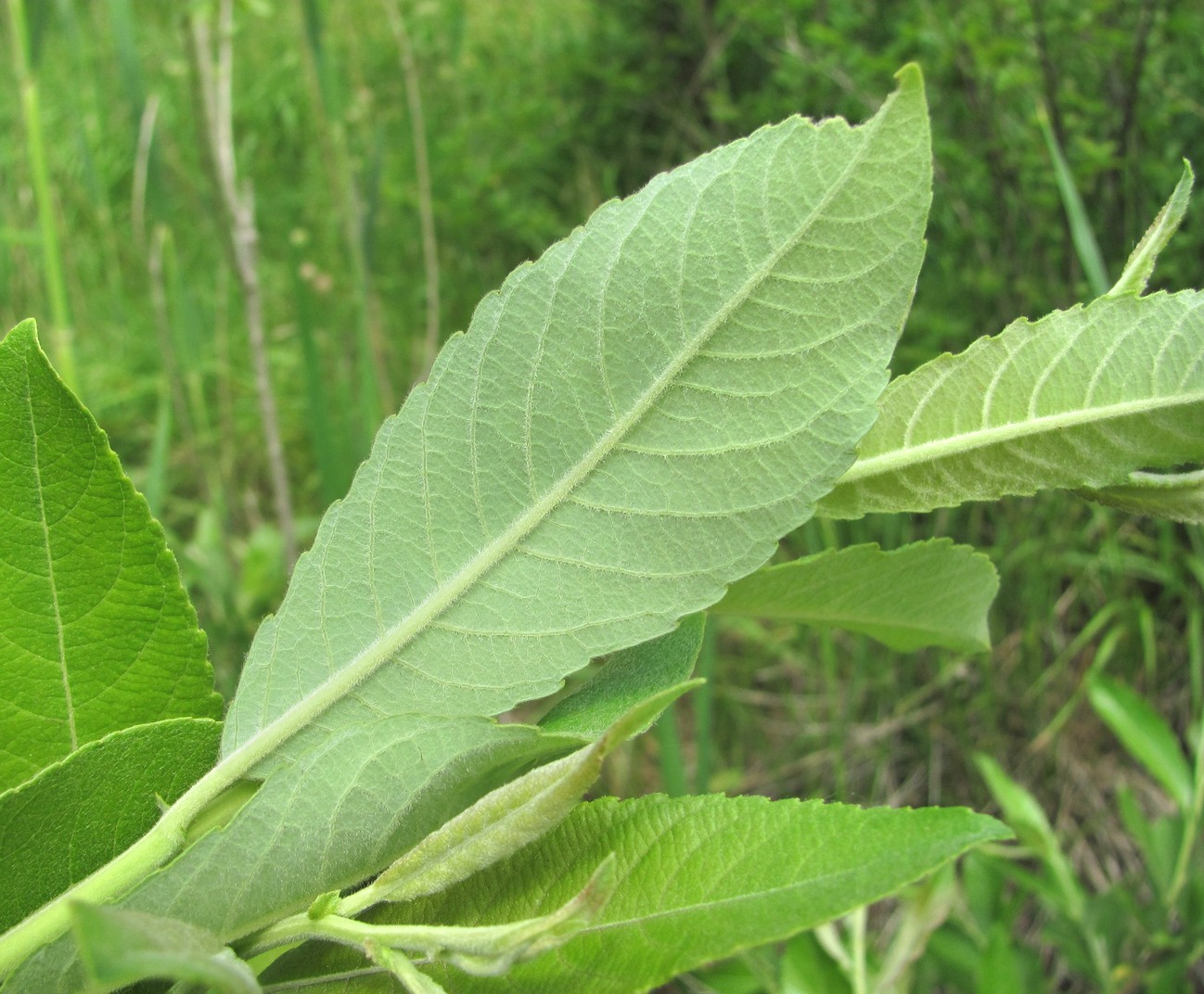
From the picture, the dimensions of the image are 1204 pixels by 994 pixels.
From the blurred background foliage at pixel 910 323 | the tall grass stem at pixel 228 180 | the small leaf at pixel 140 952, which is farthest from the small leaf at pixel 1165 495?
the tall grass stem at pixel 228 180

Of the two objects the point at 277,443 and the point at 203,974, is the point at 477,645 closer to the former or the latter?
the point at 203,974

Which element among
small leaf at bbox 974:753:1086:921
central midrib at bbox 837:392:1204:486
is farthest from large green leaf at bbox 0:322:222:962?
small leaf at bbox 974:753:1086:921

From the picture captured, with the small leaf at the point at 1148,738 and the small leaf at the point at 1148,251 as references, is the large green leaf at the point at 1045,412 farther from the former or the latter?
the small leaf at the point at 1148,738

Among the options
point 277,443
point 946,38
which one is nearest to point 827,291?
point 277,443

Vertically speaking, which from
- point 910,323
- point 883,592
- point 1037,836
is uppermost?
point 883,592

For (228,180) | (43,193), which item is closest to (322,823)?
(43,193)

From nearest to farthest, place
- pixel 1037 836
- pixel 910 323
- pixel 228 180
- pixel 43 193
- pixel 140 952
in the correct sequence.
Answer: pixel 140 952, pixel 43 193, pixel 1037 836, pixel 228 180, pixel 910 323

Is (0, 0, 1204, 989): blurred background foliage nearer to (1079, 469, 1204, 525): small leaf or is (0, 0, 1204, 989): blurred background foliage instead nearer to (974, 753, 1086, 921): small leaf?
(974, 753, 1086, 921): small leaf

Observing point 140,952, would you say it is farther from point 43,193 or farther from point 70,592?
point 43,193
